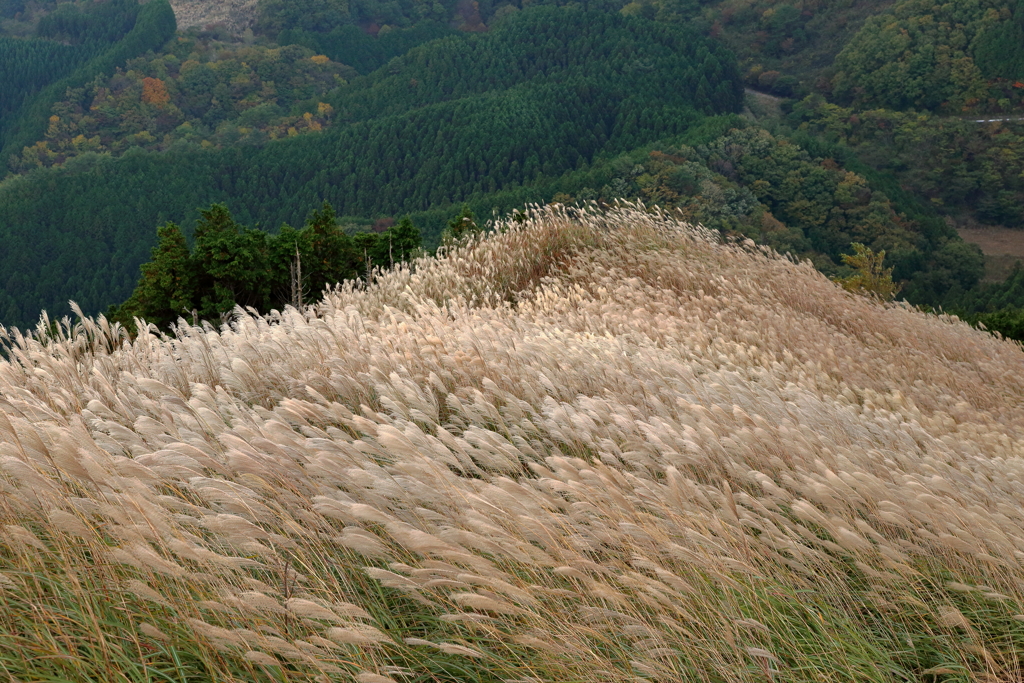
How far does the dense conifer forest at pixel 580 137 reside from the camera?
42.2m

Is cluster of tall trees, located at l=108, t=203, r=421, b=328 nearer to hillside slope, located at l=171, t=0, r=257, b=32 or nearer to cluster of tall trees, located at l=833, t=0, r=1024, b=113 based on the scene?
cluster of tall trees, located at l=833, t=0, r=1024, b=113

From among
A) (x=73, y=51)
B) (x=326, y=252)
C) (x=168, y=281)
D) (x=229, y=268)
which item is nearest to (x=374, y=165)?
(x=326, y=252)

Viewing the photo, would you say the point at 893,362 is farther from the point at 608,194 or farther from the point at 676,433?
the point at 608,194

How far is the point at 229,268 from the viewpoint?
9.89 m

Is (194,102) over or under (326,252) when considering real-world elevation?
under

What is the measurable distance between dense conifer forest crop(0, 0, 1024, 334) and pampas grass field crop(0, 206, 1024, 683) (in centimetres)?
2526

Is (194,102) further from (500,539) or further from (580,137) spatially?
(500,539)

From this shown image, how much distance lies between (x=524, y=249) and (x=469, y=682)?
599 centimetres

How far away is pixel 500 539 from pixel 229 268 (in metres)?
9.03

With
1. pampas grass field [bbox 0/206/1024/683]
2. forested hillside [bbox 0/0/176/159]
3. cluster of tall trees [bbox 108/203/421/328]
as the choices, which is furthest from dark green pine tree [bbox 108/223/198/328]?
forested hillside [bbox 0/0/176/159]

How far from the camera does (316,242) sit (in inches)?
442

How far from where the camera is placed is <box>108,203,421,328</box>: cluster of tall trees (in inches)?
392

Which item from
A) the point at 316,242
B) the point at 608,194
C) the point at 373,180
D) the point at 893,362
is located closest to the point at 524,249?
the point at 893,362

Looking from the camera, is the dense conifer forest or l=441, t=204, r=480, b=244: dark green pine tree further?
the dense conifer forest
